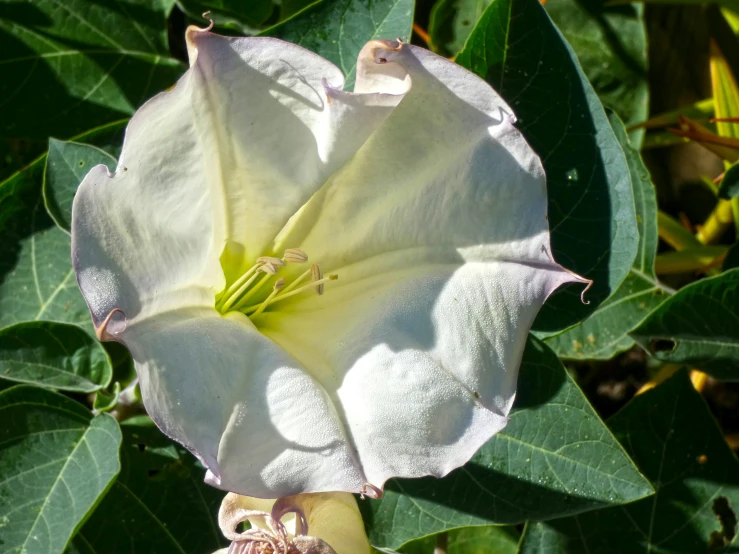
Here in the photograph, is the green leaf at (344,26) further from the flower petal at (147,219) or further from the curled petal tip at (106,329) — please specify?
the curled petal tip at (106,329)

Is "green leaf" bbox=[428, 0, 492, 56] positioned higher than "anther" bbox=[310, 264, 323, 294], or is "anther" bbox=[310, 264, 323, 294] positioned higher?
"green leaf" bbox=[428, 0, 492, 56]

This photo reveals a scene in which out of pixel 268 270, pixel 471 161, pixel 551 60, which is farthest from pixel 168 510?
pixel 551 60

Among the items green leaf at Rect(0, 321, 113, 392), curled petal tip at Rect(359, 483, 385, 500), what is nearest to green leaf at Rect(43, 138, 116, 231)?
green leaf at Rect(0, 321, 113, 392)

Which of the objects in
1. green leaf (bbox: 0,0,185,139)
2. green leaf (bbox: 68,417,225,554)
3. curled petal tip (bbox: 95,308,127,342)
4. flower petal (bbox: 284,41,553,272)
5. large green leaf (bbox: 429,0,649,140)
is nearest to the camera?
curled petal tip (bbox: 95,308,127,342)

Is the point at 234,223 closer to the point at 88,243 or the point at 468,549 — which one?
the point at 88,243

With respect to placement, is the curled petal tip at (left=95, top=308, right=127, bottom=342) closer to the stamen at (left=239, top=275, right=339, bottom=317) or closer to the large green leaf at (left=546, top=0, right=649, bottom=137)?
the stamen at (left=239, top=275, right=339, bottom=317)

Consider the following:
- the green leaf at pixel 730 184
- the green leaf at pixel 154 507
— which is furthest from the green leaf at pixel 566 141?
the green leaf at pixel 154 507

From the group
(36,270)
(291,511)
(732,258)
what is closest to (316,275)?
(291,511)
